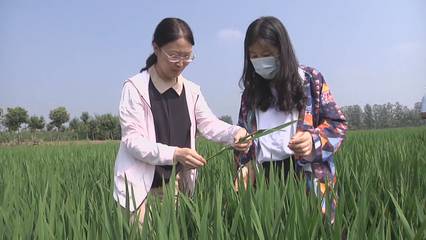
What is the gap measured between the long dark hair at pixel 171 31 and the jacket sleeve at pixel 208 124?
23 cm

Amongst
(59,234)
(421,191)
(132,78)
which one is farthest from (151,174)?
(421,191)

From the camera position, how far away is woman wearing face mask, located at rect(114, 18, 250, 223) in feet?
3.94

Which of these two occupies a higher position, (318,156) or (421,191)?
(318,156)

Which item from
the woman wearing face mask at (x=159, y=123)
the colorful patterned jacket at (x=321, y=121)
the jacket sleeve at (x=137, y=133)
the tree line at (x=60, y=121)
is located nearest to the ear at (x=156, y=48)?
the woman wearing face mask at (x=159, y=123)

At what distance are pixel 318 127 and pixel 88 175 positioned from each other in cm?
158

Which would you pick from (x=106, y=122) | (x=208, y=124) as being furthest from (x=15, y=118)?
(x=208, y=124)

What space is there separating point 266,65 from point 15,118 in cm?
3316

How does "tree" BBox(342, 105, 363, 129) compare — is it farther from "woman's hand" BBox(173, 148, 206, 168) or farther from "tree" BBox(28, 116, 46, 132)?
"woman's hand" BBox(173, 148, 206, 168)

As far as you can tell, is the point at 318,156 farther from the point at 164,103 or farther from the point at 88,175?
the point at 88,175

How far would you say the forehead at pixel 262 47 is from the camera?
3.97 ft

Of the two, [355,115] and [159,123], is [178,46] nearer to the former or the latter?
[159,123]

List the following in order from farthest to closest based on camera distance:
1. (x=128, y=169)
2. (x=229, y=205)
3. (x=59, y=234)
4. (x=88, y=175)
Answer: (x=88, y=175)
(x=128, y=169)
(x=229, y=205)
(x=59, y=234)

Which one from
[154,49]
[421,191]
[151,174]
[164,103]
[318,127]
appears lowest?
[421,191]

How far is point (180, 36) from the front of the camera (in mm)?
1260
